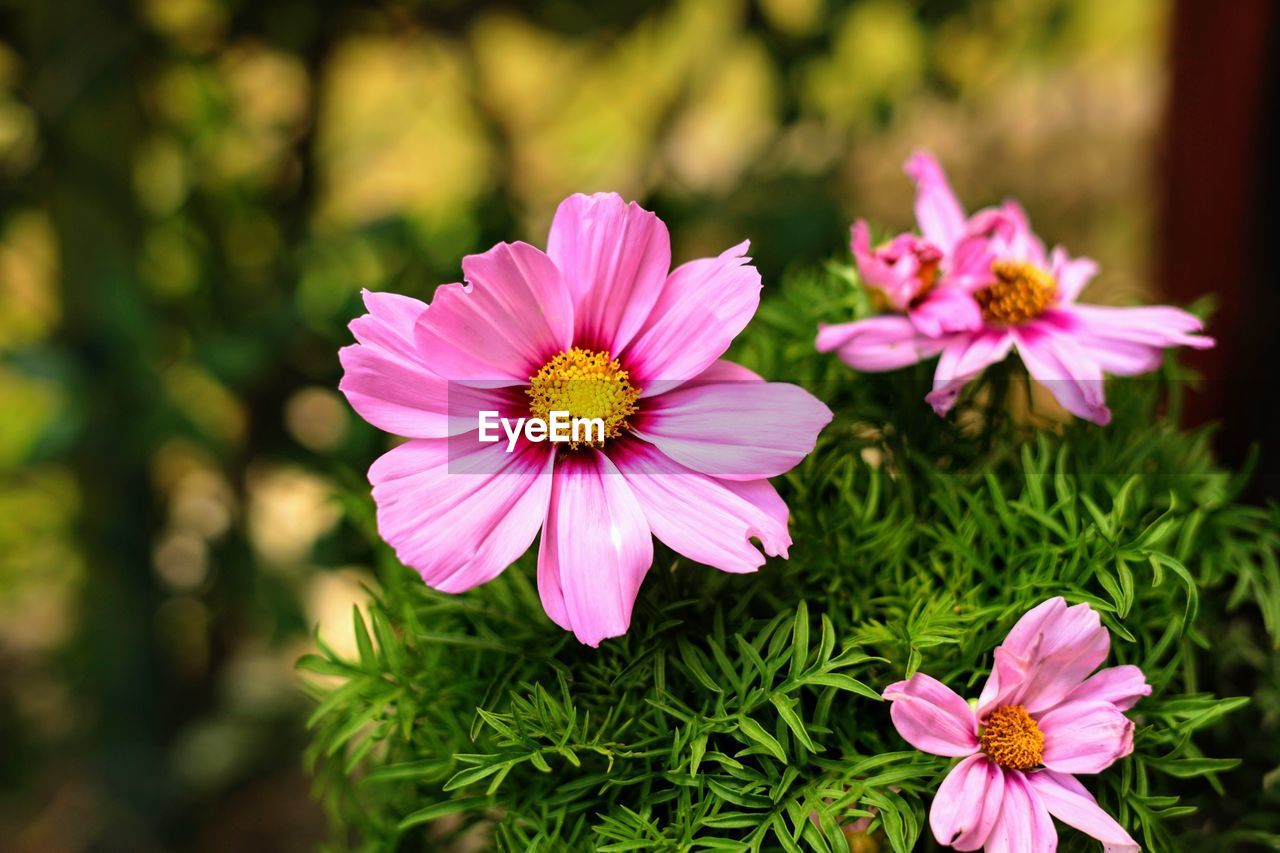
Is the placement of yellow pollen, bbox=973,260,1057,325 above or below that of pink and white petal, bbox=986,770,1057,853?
above

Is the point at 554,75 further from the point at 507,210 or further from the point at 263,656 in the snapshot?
the point at 263,656

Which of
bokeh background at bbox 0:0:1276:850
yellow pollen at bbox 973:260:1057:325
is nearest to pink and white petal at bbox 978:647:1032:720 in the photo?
yellow pollen at bbox 973:260:1057:325

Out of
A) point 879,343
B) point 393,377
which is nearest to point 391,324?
point 393,377

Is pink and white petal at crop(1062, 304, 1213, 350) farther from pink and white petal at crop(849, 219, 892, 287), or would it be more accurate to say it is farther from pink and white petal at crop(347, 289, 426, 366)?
pink and white petal at crop(347, 289, 426, 366)

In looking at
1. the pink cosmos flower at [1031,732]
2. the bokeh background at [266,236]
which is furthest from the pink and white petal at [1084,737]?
the bokeh background at [266,236]

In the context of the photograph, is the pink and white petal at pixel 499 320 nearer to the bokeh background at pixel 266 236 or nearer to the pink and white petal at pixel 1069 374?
the pink and white petal at pixel 1069 374

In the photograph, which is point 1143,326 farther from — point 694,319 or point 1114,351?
point 694,319

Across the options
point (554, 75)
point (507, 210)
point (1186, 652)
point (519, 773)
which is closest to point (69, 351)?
point (507, 210)
